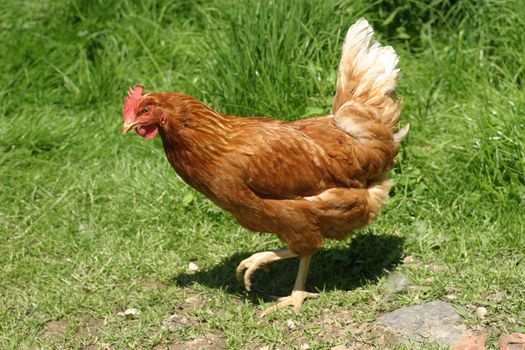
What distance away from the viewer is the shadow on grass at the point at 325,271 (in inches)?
202

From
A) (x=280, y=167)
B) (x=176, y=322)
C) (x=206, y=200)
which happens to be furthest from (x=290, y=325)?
(x=206, y=200)

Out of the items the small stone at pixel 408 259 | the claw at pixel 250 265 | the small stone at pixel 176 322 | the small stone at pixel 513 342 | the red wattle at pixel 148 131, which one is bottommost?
the small stone at pixel 408 259

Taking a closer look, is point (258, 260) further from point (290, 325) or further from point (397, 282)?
point (397, 282)

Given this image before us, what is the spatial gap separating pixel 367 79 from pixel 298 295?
1375mm

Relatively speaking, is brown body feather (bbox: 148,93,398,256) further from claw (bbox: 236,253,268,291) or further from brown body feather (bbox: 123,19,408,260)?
→ claw (bbox: 236,253,268,291)

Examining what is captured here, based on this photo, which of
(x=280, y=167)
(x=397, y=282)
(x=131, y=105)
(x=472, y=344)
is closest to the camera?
(x=472, y=344)

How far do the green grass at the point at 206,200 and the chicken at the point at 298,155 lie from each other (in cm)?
47

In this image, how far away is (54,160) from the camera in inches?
260

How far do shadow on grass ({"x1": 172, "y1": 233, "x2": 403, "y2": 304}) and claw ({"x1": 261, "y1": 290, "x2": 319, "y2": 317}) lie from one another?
5.9 inches

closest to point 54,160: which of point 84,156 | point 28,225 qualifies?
point 84,156

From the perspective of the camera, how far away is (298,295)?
486 cm

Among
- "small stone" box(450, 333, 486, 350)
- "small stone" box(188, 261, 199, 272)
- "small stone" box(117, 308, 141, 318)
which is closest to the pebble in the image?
"small stone" box(117, 308, 141, 318)

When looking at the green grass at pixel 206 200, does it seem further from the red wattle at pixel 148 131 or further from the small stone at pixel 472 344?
the red wattle at pixel 148 131

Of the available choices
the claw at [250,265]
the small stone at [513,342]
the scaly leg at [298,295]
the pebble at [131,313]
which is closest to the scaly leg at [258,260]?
the claw at [250,265]
